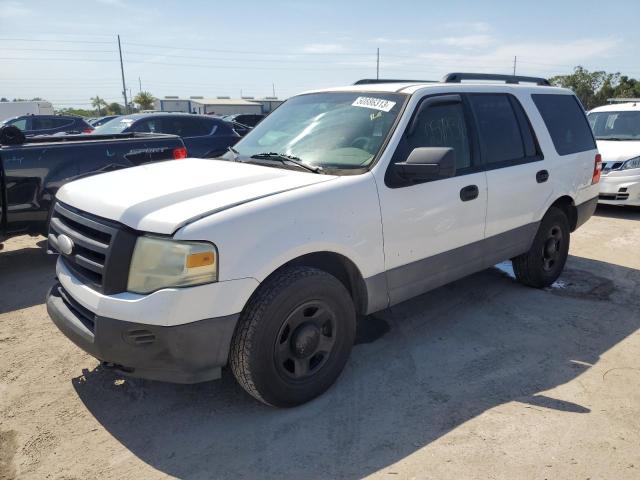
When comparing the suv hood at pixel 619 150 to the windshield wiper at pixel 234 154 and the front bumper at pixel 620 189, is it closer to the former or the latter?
the front bumper at pixel 620 189

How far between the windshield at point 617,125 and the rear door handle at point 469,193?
6698 mm

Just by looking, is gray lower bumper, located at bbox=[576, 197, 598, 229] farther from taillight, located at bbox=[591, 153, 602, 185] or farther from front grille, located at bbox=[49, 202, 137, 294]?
front grille, located at bbox=[49, 202, 137, 294]

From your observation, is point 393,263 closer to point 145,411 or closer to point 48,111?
point 145,411

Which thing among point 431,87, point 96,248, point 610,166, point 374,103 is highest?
point 431,87

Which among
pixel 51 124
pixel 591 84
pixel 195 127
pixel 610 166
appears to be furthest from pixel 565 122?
pixel 591 84

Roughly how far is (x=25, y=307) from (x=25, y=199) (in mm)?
1246

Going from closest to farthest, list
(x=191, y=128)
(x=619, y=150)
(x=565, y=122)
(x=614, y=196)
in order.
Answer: (x=565, y=122) < (x=614, y=196) < (x=619, y=150) < (x=191, y=128)

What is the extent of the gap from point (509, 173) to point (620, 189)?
528 cm

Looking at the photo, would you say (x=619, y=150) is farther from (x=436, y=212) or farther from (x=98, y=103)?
(x=98, y=103)

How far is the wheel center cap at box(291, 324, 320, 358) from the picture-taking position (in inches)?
115

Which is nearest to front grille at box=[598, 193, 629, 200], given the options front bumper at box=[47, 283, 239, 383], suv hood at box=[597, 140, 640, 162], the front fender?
suv hood at box=[597, 140, 640, 162]

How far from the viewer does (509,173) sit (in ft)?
13.7

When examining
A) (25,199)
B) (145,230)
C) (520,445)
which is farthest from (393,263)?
(25,199)

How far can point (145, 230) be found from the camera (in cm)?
253
